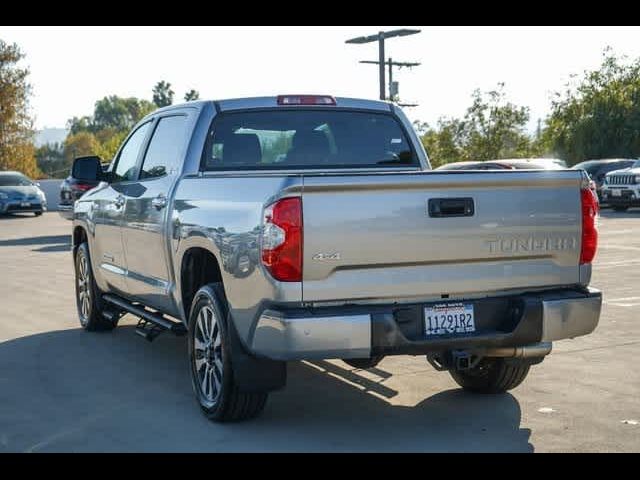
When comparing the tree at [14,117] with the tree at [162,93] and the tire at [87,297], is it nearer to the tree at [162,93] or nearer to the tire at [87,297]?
the tire at [87,297]

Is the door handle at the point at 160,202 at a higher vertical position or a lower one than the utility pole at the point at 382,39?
lower

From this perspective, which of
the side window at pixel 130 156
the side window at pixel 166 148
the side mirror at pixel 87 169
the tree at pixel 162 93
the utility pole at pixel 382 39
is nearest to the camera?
the side window at pixel 166 148

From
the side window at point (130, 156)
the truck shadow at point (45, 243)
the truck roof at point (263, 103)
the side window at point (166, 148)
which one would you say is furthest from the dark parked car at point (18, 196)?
the truck roof at point (263, 103)

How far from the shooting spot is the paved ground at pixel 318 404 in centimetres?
577

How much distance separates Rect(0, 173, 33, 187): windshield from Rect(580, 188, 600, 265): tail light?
29898mm

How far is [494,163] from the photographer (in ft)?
71.3

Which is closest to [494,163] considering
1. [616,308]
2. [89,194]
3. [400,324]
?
[616,308]

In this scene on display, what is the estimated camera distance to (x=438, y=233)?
5.63 m

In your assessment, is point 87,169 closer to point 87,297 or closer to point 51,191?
Result: point 87,297

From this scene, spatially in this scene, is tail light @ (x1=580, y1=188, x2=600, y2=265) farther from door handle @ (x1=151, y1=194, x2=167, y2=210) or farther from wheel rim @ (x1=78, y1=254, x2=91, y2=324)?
wheel rim @ (x1=78, y1=254, x2=91, y2=324)

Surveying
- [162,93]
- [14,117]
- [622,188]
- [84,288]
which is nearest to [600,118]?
[622,188]

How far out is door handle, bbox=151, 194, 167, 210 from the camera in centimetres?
718


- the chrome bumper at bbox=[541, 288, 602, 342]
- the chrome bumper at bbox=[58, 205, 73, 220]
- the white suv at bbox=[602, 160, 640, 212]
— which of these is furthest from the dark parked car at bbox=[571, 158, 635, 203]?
the chrome bumper at bbox=[541, 288, 602, 342]
